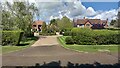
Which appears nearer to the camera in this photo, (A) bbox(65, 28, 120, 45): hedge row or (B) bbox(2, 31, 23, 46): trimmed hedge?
(B) bbox(2, 31, 23, 46): trimmed hedge

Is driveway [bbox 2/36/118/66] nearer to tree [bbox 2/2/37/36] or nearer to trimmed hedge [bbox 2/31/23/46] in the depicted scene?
trimmed hedge [bbox 2/31/23/46]

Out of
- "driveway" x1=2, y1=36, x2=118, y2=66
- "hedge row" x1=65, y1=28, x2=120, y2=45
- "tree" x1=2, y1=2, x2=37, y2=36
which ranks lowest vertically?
"driveway" x1=2, y1=36, x2=118, y2=66

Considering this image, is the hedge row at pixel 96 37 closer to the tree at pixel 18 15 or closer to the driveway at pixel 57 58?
the driveway at pixel 57 58

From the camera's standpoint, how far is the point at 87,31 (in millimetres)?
23219

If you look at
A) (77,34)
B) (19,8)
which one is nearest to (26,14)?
(19,8)

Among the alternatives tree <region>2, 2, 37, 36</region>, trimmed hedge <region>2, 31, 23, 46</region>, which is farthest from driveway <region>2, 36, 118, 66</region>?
tree <region>2, 2, 37, 36</region>

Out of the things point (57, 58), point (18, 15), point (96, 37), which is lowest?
point (57, 58)

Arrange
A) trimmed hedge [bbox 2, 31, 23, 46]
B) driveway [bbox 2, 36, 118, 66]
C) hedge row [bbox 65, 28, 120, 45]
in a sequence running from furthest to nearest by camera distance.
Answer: hedge row [bbox 65, 28, 120, 45]
trimmed hedge [bbox 2, 31, 23, 46]
driveway [bbox 2, 36, 118, 66]

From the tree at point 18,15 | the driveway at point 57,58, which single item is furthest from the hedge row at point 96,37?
the tree at point 18,15

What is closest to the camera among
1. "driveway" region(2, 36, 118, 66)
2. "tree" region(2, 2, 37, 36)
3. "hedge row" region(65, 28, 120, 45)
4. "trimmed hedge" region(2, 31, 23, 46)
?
"driveway" region(2, 36, 118, 66)

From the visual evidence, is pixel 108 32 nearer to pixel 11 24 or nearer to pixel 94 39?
pixel 94 39

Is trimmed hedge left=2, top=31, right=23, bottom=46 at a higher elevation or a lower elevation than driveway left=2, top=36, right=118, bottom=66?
higher

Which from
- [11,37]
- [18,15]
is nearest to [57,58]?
[11,37]

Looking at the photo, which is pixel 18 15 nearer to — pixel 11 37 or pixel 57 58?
pixel 11 37
